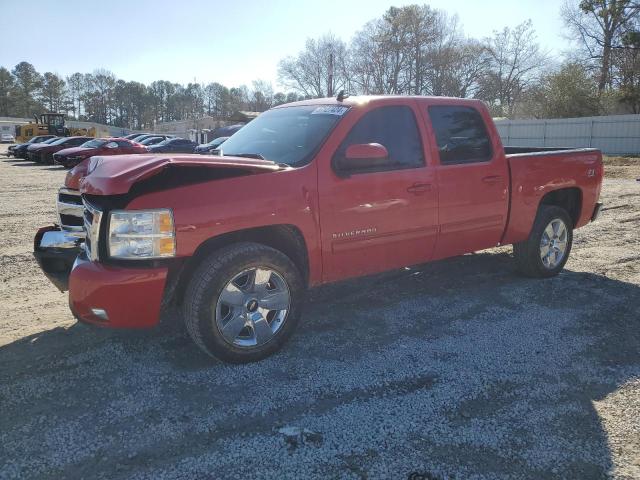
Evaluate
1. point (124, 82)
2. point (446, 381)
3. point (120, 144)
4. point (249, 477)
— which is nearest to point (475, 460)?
point (446, 381)

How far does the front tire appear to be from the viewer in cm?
333

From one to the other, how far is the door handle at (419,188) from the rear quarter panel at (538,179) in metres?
1.22

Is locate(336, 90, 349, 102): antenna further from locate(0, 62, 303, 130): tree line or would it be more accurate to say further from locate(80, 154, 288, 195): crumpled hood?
locate(0, 62, 303, 130): tree line

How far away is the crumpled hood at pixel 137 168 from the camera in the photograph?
122 inches

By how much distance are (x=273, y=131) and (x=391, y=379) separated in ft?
7.76

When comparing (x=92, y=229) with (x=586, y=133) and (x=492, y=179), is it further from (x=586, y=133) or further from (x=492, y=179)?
(x=586, y=133)

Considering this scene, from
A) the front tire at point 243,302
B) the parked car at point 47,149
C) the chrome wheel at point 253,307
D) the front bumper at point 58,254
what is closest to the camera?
the front tire at point 243,302

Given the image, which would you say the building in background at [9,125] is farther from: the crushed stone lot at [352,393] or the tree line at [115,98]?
the crushed stone lot at [352,393]

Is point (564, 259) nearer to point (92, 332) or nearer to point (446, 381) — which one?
point (446, 381)

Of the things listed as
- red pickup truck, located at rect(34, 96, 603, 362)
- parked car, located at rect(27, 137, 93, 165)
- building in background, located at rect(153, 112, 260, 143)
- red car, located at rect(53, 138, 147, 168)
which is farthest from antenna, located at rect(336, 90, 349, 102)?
parked car, located at rect(27, 137, 93, 165)

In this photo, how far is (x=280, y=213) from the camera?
3.54 m

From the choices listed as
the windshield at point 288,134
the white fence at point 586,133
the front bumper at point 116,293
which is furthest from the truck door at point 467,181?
the white fence at point 586,133

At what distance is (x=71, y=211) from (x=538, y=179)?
4546 mm

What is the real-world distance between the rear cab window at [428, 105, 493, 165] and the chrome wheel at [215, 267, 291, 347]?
1.96 m
